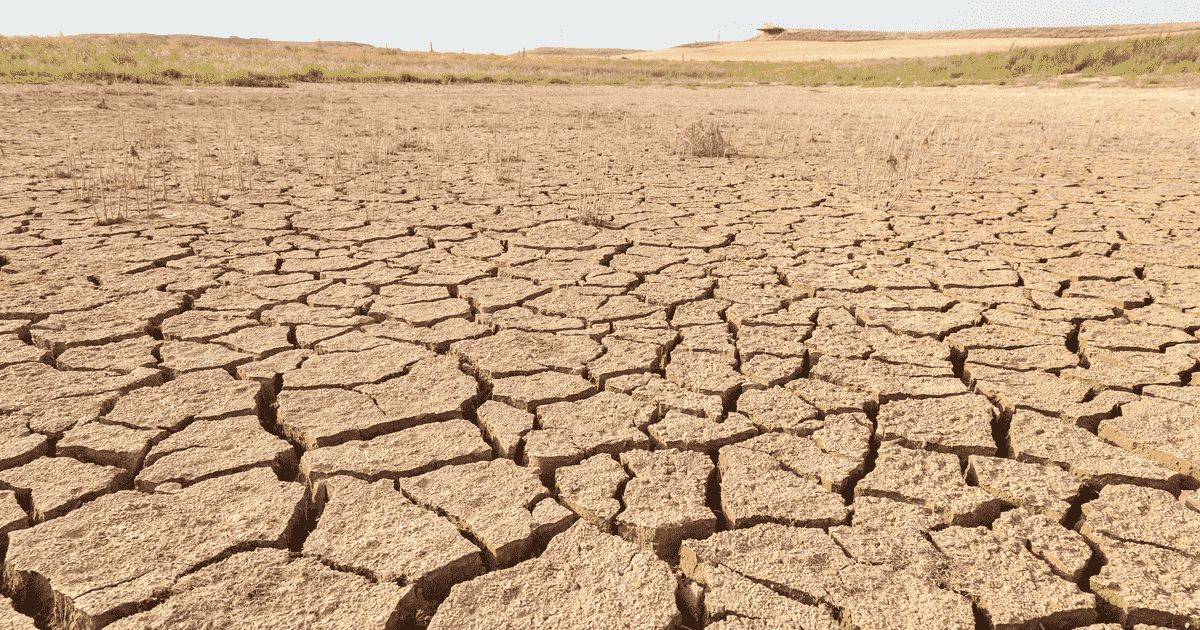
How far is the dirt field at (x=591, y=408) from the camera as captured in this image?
4.63 ft

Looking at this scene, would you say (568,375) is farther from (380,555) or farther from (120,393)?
(120,393)

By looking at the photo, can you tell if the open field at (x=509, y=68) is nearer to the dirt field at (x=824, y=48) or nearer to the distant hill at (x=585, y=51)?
the dirt field at (x=824, y=48)

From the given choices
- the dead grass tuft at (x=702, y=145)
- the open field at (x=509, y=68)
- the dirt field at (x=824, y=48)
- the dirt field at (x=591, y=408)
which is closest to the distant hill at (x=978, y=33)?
the dirt field at (x=824, y=48)

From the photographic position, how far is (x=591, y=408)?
2.08m

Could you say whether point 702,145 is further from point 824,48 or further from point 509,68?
point 824,48

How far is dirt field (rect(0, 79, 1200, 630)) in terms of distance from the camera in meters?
1.41

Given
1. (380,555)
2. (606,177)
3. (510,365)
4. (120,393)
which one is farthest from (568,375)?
(606,177)

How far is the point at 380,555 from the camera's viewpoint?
1472mm

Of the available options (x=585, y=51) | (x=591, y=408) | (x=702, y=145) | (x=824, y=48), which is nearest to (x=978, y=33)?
(x=824, y=48)

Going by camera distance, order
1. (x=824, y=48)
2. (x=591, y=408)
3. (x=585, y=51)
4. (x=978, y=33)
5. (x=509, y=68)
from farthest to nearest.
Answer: (x=585, y=51) → (x=978, y=33) → (x=824, y=48) → (x=509, y=68) → (x=591, y=408)

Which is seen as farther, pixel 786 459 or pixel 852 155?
pixel 852 155

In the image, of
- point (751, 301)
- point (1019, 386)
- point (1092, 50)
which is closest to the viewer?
point (1019, 386)

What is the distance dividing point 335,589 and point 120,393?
3.77 ft

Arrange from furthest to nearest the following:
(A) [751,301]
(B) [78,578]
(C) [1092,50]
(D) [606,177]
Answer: (C) [1092,50] → (D) [606,177] → (A) [751,301] → (B) [78,578]
